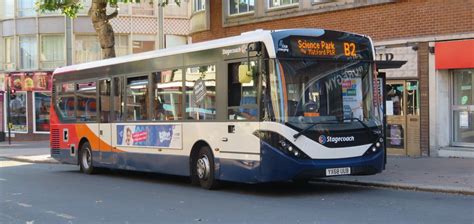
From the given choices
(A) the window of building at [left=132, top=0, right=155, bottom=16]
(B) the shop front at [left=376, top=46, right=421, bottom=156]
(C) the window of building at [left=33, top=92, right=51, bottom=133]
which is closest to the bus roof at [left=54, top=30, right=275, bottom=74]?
(B) the shop front at [left=376, top=46, right=421, bottom=156]

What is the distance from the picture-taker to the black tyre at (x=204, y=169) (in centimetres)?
1235

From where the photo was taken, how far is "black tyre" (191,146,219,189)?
12.4m

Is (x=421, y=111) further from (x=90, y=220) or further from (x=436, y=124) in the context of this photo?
(x=90, y=220)

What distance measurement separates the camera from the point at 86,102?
17.4 meters

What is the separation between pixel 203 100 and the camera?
41.0 feet

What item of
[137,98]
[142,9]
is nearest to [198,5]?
[137,98]

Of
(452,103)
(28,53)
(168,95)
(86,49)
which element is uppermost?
(86,49)

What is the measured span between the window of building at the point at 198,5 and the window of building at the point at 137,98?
34.6 feet

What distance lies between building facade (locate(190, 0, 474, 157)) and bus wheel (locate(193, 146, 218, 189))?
739 cm

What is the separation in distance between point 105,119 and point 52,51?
26837mm

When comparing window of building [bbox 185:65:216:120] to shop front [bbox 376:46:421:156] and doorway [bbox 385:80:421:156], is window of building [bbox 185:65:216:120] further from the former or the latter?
doorway [bbox 385:80:421:156]

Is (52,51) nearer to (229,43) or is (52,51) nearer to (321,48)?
(229,43)

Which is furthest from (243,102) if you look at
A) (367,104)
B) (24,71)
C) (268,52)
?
(24,71)

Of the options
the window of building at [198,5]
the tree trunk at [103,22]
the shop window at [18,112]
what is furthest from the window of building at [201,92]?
the shop window at [18,112]
